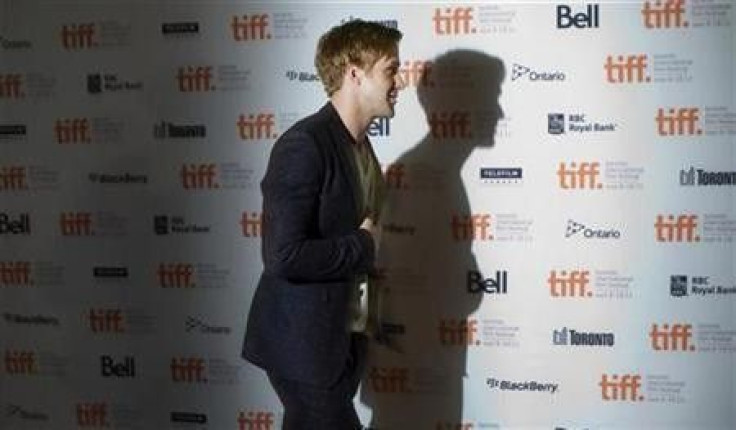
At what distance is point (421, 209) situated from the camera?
7.18 ft

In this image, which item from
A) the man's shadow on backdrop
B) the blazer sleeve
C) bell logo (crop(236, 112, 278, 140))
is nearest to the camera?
the blazer sleeve

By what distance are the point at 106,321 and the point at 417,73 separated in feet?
4.00

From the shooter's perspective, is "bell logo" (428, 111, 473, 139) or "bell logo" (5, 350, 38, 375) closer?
"bell logo" (428, 111, 473, 139)

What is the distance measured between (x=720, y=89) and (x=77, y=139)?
1.83m

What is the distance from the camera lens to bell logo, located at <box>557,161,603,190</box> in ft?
6.85

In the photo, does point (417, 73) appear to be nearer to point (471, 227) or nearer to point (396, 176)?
point (396, 176)

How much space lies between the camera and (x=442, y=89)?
214cm

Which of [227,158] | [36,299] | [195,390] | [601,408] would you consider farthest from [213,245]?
[601,408]

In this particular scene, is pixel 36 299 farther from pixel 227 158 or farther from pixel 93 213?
pixel 227 158

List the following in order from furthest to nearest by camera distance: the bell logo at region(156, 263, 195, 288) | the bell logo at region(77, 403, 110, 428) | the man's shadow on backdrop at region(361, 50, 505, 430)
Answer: the bell logo at region(77, 403, 110, 428) → the bell logo at region(156, 263, 195, 288) → the man's shadow on backdrop at region(361, 50, 505, 430)

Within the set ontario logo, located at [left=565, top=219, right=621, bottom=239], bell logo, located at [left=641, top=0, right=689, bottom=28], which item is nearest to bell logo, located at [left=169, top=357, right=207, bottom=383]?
ontario logo, located at [left=565, top=219, right=621, bottom=239]

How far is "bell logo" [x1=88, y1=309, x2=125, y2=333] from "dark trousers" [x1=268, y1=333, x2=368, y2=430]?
90 centimetres

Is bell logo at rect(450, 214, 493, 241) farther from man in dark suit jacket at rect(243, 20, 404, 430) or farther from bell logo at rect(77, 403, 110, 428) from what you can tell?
bell logo at rect(77, 403, 110, 428)

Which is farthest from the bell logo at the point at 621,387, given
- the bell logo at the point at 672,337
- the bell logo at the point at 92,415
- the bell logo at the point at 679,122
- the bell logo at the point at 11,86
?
the bell logo at the point at 11,86
